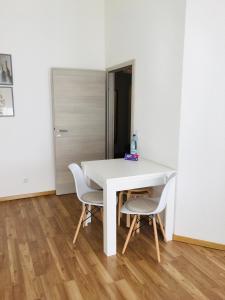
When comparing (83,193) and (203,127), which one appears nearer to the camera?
(203,127)

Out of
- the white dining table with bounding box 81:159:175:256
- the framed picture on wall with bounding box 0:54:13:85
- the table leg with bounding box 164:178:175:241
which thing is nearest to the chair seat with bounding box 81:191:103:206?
the white dining table with bounding box 81:159:175:256

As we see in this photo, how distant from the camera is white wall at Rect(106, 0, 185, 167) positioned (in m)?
2.62

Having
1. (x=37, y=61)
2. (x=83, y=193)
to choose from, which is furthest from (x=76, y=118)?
(x=83, y=193)

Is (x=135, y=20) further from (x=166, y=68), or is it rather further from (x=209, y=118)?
(x=209, y=118)

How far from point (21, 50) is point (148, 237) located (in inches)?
120

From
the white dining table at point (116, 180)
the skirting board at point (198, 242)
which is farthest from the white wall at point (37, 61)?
the skirting board at point (198, 242)

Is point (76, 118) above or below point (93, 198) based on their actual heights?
above

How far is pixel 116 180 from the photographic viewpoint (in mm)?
2354

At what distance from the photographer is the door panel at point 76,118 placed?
3900 mm

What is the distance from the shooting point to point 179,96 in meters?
2.57

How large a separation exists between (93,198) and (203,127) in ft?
4.30

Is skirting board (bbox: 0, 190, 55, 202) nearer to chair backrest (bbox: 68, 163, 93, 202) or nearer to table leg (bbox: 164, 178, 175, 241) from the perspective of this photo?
chair backrest (bbox: 68, 163, 93, 202)

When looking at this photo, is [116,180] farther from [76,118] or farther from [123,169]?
[76,118]

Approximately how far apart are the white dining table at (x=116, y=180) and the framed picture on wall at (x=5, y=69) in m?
1.79
